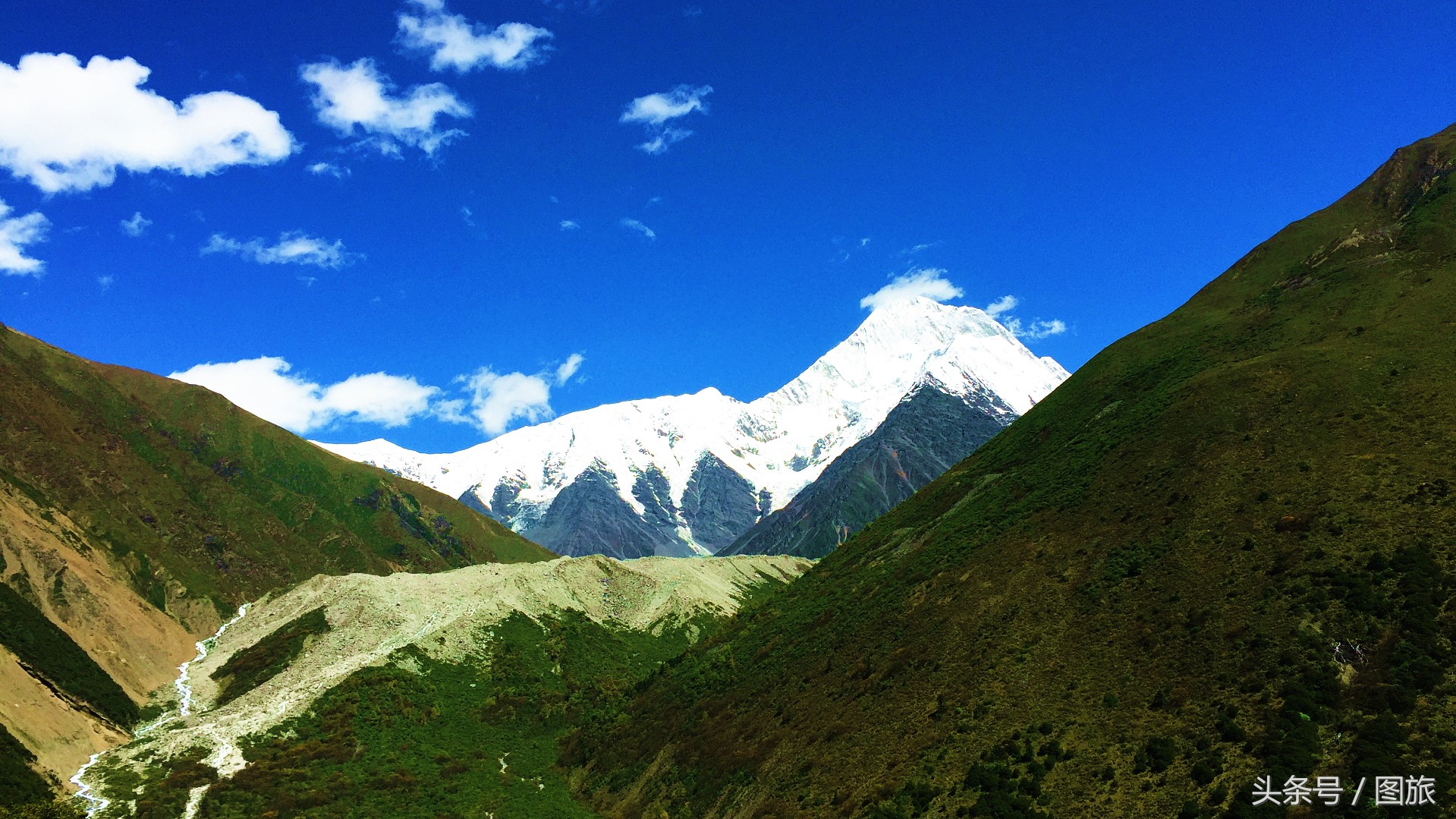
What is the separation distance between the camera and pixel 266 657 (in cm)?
13925

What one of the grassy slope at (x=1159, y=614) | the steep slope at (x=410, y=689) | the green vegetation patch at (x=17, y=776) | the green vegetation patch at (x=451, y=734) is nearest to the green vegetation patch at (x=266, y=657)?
the steep slope at (x=410, y=689)

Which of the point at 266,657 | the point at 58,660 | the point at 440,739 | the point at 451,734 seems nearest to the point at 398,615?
the point at 266,657

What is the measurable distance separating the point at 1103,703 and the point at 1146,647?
6331 mm

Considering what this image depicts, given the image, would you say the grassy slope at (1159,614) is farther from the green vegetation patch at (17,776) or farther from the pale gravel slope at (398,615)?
the green vegetation patch at (17,776)

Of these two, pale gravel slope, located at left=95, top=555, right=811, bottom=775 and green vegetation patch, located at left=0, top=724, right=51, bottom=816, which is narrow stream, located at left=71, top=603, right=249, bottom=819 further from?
green vegetation patch, located at left=0, top=724, right=51, bottom=816

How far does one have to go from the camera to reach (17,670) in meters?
106

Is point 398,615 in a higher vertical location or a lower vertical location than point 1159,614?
lower

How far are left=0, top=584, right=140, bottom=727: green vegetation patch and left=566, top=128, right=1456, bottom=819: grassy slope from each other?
71.8m

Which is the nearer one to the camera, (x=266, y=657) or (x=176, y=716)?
(x=176, y=716)

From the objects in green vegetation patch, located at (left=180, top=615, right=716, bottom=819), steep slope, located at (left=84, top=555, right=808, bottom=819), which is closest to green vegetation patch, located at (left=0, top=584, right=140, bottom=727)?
steep slope, located at (left=84, top=555, right=808, bottom=819)

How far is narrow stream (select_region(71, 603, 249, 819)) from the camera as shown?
86.0 m

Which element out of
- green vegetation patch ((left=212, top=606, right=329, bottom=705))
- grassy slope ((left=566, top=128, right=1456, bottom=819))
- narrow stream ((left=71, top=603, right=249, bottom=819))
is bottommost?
narrow stream ((left=71, top=603, right=249, bottom=819))

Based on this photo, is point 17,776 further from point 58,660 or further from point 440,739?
point 440,739

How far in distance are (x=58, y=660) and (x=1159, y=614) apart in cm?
14447
